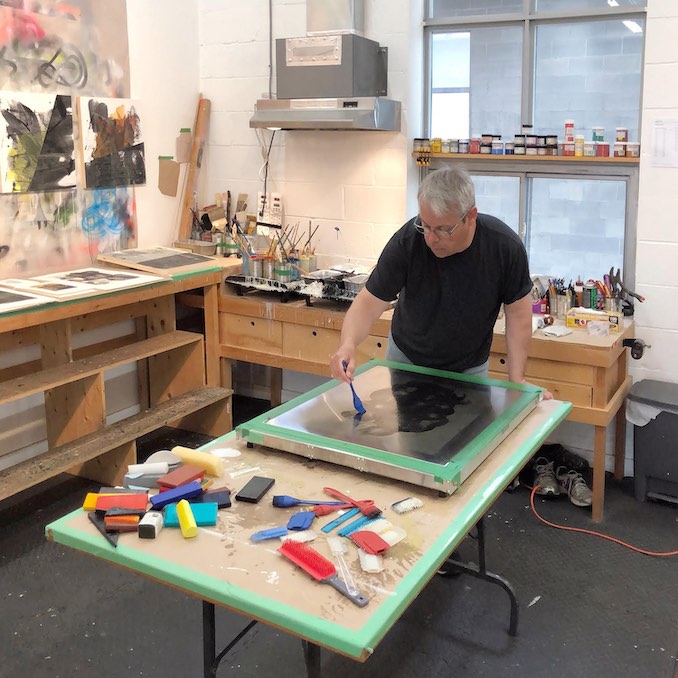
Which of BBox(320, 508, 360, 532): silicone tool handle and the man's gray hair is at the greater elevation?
the man's gray hair

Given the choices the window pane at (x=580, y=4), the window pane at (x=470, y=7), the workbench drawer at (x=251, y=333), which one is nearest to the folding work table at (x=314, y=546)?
the workbench drawer at (x=251, y=333)

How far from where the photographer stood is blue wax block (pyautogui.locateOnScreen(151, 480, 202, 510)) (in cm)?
153

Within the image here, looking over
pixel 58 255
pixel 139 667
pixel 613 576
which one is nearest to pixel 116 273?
pixel 58 255

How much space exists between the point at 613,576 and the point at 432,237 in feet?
4.82

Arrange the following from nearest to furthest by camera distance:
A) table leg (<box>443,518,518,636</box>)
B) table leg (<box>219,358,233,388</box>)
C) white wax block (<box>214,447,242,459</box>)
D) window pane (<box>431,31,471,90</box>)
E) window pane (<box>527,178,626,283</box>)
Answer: white wax block (<box>214,447,242,459</box>), table leg (<box>443,518,518,636</box>), window pane (<box>527,178,626,283</box>), window pane (<box>431,31,471,90</box>), table leg (<box>219,358,233,388</box>)

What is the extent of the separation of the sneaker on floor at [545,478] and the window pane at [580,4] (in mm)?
1990

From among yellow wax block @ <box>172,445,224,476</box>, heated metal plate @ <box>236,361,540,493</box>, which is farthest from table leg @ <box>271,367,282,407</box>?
yellow wax block @ <box>172,445,224,476</box>

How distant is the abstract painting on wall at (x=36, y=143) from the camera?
3154mm

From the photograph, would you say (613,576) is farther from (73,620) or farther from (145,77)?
(145,77)

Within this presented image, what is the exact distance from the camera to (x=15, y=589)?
8.74 feet

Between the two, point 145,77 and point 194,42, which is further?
point 194,42

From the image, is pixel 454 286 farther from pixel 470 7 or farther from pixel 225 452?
pixel 470 7

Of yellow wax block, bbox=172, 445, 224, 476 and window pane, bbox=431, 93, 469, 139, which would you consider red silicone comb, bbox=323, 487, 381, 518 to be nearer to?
yellow wax block, bbox=172, 445, 224, 476

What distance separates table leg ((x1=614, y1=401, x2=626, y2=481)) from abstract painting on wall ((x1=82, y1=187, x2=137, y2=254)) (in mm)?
2458
